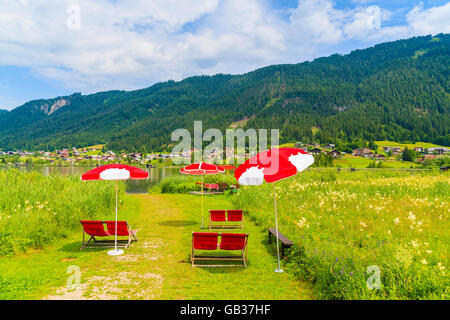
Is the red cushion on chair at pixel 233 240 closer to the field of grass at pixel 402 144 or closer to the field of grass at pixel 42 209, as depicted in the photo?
the field of grass at pixel 42 209

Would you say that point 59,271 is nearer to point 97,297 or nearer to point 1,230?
point 97,297

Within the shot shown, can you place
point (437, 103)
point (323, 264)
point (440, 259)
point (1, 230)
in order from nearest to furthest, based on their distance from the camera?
point (440, 259) → point (323, 264) → point (1, 230) → point (437, 103)

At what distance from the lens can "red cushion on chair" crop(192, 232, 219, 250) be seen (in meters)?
6.25

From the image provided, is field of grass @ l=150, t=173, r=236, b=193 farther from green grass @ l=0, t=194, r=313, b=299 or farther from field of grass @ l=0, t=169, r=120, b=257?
green grass @ l=0, t=194, r=313, b=299

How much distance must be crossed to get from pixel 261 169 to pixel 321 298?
2.77 m

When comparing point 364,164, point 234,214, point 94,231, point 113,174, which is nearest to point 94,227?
point 94,231

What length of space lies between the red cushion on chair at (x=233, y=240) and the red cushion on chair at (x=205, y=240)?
208mm

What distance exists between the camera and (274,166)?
5906mm

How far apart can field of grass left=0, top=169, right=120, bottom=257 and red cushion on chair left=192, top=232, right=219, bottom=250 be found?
4785 millimetres

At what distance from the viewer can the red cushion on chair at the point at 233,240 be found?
6037mm

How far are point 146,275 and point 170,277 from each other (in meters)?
0.52

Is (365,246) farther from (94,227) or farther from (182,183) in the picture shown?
(182,183)
